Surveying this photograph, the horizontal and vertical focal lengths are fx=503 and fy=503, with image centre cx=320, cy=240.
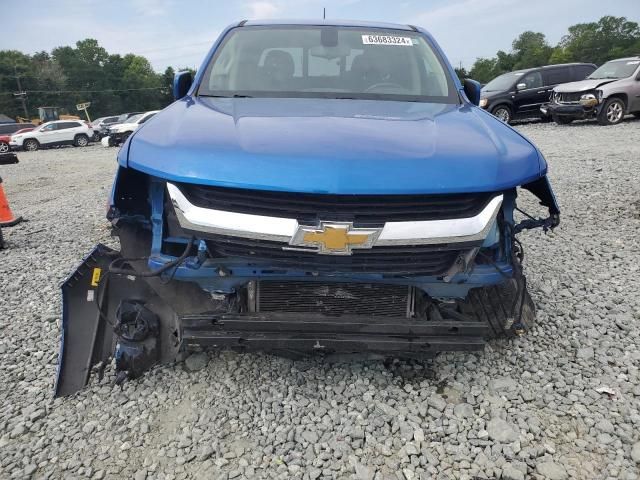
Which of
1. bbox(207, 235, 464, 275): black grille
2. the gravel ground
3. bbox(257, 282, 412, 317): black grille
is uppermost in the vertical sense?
bbox(207, 235, 464, 275): black grille

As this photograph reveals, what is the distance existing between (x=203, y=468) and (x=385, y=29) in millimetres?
3310

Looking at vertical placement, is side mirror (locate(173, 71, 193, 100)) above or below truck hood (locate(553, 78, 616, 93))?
above

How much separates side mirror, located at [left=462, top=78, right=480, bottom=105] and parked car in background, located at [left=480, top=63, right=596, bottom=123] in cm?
1209

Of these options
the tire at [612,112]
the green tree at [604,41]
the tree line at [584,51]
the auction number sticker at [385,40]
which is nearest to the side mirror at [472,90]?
the auction number sticker at [385,40]

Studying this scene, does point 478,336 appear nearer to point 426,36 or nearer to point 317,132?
point 317,132

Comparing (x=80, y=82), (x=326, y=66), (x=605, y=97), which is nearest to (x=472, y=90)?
(x=326, y=66)

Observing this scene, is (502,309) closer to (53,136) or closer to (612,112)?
(612,112)

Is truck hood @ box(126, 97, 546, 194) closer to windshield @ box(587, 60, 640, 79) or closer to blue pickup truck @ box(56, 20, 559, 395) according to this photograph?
blue pickup truck @ box(56, 20, 559, 395)

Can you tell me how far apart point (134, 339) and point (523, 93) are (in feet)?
50.2

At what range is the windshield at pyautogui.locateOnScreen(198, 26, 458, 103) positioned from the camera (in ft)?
10.9

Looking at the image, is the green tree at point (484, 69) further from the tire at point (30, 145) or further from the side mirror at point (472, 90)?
the side mirror at point (472, 90)

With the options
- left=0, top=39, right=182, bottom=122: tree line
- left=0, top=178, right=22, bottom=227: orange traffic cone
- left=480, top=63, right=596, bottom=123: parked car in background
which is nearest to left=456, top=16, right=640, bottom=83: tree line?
left=0, top=39, right=182, bottom=122: tree line

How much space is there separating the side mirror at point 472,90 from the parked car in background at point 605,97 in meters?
11.3

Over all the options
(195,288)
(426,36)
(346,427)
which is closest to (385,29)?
(426,36)
